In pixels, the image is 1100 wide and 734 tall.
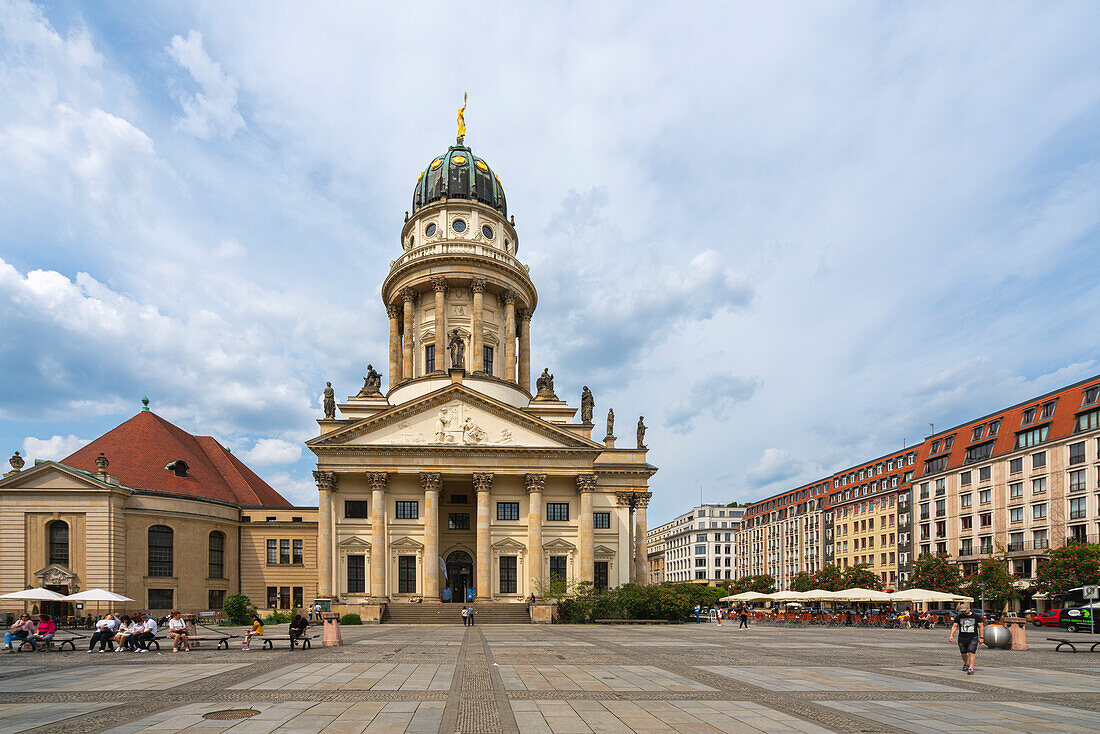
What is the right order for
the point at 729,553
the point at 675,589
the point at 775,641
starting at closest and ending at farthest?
the point at 775,641 → the point at 675,589 → the point at 729,553

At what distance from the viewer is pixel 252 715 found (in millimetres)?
14391

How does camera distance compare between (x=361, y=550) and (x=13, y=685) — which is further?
(x=361, y=550)

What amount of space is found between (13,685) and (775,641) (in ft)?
96.1

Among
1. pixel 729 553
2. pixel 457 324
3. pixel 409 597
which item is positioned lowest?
pixel 729 553

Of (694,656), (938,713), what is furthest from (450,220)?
(938,713)

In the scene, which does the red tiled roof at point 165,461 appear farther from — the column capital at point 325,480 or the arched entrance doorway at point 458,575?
the arched entrance doorway at point 458,575

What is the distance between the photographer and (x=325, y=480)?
196 feet

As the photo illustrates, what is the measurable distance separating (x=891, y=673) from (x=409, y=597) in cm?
4407

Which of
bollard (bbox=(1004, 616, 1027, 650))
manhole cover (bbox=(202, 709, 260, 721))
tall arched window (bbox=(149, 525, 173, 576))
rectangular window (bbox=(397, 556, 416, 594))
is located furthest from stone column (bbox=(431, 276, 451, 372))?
manhole cover (bbox=(202, 709, 260, 721))

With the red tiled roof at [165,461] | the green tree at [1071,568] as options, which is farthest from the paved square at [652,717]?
the red tiled roof at [165,461]

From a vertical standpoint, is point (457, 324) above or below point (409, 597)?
above

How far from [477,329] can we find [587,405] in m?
12.3

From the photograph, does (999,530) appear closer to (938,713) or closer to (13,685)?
(938,713)

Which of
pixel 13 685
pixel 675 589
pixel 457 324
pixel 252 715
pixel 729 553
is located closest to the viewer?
pixel 252 715
